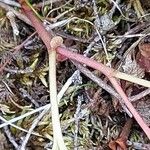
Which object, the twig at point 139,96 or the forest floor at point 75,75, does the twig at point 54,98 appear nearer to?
the forest floor at point 75,75

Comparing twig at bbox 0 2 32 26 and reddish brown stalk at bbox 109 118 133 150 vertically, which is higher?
twig at bbox 0 2 32 26

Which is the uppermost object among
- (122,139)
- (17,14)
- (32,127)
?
(17,14)

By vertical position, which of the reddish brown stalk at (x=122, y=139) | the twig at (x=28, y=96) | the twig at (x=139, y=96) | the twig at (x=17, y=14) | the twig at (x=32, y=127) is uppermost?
the twig at (x=17, y=14)

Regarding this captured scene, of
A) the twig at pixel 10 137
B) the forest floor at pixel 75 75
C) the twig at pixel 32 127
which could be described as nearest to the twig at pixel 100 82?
the forest floor at pixel 75 75

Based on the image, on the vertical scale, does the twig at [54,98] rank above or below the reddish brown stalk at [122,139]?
above

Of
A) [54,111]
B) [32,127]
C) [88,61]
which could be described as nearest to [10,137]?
[32,127]

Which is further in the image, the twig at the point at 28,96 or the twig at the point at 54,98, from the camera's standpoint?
the twig at the point at 28,96

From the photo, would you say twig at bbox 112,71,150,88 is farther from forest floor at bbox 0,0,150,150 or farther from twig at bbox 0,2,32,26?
twig at bbox 0,2,32,26

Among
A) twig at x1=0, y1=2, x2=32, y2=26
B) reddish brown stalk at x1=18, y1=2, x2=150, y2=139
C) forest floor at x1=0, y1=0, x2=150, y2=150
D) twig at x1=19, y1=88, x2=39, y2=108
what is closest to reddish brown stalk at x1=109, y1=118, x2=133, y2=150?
forest floor at x1=0, y1=0, x2=150, y2=150

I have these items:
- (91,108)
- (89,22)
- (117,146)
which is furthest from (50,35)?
(117,146)

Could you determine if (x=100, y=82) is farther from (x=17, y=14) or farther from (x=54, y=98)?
(x=17, y=14)

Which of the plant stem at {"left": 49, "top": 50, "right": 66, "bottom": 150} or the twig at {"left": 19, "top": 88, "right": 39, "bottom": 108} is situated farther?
the twig at {"left": 19, "top": 88, "right": 39, "bottom": 108}

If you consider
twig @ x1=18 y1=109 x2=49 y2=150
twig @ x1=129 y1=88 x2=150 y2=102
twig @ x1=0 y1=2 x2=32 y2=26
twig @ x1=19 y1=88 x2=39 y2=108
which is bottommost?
twig @ x1=129 y1=88 x2=150 y2=102
